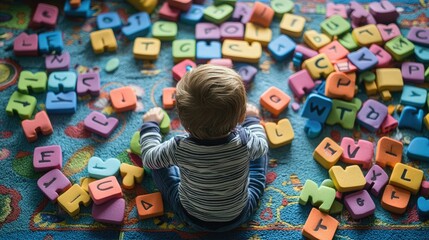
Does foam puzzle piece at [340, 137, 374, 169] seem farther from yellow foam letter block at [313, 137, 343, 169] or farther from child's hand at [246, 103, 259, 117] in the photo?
child's hand at [246, 103, 259, 117]

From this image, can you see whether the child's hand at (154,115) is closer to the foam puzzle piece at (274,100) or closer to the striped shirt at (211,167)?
the striped shirt at (211,167)

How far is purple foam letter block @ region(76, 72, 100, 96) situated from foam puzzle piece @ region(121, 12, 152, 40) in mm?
203

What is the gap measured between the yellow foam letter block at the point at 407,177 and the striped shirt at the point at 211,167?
387mm

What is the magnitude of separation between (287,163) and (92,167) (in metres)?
0.55

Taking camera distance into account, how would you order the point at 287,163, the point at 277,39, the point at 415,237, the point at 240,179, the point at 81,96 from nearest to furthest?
the point at 240,179 → the point at 415,237 → the point at 287,163 → the point at 81,96 → the point at 277,39

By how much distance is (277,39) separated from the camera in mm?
1704

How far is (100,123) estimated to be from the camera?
1.50m

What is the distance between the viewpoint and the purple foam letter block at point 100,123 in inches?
58.3

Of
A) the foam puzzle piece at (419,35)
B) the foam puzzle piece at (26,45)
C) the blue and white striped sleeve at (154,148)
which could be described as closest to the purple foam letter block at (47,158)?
the blue and white striped sleeve at (154,148)

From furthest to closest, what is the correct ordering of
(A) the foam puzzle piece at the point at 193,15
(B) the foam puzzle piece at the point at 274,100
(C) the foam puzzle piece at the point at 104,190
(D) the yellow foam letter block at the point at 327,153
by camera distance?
(A) the foam puzzle piece at the point at 193,15, (B) the foam puzzle piece at the point at 274,100, (D) the yellow foam letter block at the point at 327,153, (C) the foam puzzle piece at the point at 104,190

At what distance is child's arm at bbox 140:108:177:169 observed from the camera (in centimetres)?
122

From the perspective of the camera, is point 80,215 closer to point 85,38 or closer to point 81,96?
point 81,96

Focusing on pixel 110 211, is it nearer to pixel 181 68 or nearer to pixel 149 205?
pixel 149 205

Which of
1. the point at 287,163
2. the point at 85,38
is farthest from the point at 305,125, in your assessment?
the point at 85,38
